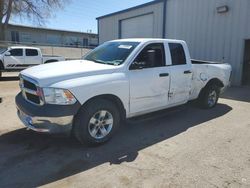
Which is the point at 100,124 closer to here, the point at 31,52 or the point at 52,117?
the point at 52,117

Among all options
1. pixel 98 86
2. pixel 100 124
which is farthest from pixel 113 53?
pixel 100 124

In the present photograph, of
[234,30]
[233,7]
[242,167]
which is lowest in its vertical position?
[242,167]

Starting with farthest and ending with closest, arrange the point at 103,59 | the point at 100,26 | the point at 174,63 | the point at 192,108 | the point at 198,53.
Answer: the point at 100,26 → the point at 198,53 → the point at 192,108 → the point at 174,63 → the point at 103,59

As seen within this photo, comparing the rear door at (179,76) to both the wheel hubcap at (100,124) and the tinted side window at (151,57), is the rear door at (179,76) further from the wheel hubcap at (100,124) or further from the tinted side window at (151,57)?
the wheel hubcap at (100,124)

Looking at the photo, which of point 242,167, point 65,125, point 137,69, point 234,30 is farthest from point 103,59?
point 234,30

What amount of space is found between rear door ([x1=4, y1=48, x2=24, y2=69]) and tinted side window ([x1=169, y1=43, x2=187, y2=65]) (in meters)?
11.9

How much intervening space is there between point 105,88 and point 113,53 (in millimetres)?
1179

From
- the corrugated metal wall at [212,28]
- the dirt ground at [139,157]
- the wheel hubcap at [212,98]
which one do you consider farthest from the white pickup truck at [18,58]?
the wheel hubcap at [212,98]

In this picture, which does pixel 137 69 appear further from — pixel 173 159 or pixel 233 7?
pixel 233 7

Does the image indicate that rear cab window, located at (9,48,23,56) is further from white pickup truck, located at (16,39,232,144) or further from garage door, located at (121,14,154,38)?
white pickup truck, located at (16,39,232,144)

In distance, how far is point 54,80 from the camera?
398 centimetres

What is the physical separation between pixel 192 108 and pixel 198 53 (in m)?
7.15

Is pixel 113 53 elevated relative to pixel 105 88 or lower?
elevated

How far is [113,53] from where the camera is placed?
5.23 meters
